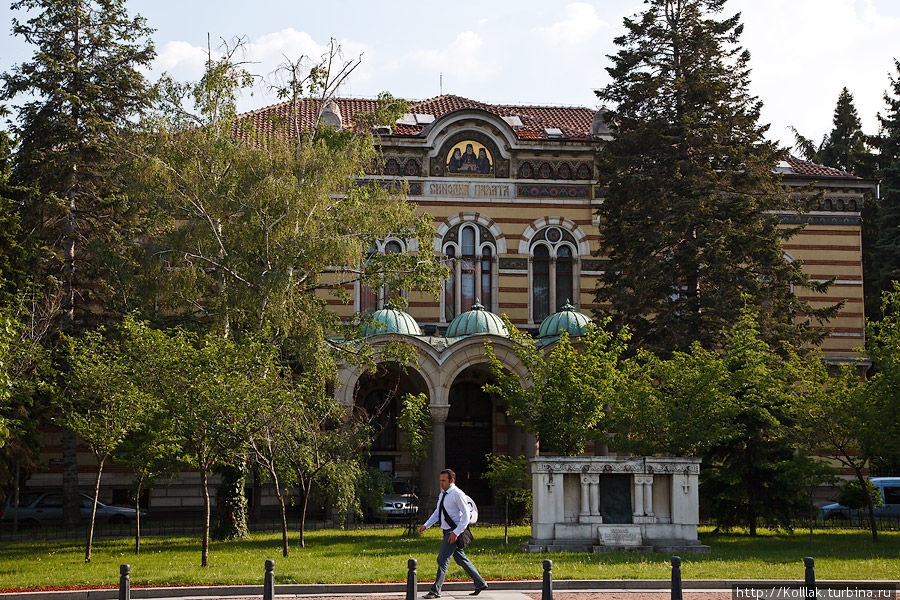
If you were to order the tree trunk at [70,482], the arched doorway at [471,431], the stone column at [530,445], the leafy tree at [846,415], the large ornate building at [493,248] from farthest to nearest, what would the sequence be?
the large ornate building at [493,248]
the arched doorway at [471,431]
the stone column at [530,445]
the tree trunk at [70,482]
the leafy tree at [846,415]

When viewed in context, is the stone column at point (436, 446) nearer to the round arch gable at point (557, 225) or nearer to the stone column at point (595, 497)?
the round arch gable at point (557, 225)

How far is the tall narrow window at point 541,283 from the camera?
37.3m

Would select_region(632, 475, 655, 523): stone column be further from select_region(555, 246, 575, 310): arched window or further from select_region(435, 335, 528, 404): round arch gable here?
select_region(555, 246, 575, 310): arched window

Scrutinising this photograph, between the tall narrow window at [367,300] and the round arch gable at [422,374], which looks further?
the tall narrow window at [367,300]

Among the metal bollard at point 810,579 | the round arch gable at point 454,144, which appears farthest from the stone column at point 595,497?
the round arch gable at point 454,144

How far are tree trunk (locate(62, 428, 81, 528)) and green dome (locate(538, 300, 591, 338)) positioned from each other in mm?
15173

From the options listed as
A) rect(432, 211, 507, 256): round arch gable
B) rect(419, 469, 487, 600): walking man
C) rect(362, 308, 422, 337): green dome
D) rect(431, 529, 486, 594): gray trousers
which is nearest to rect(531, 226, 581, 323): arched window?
rect(432, 211, 507, 256): round arch gable

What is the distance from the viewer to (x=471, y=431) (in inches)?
1442

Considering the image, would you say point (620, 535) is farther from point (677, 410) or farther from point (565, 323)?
point (565, 323)

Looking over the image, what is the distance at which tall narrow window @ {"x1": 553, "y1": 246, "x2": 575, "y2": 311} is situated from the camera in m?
37.5

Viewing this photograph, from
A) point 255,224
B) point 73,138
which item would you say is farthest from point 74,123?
point 255,224

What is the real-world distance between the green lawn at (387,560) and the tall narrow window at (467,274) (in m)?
12.8

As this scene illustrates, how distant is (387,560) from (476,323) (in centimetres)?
1551

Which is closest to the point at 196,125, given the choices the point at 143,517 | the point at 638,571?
the point at 143,517
